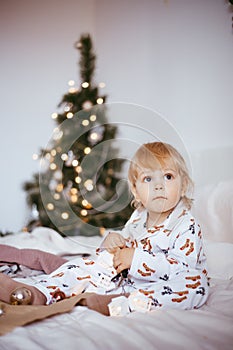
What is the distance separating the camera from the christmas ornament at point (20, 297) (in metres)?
1.03

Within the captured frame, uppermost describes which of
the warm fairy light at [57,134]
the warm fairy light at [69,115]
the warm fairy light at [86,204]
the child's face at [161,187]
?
the warm fairy light at [69,115]

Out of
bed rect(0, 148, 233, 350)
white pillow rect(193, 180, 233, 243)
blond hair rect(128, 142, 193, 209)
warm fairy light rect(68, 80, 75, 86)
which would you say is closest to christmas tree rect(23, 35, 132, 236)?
warm fairy light rect(68, 80, 75, 86)

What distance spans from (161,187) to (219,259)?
0.40 meters

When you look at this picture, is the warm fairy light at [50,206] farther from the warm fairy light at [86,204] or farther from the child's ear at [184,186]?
the child's ear at [184,186]

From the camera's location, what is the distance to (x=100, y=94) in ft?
9.28

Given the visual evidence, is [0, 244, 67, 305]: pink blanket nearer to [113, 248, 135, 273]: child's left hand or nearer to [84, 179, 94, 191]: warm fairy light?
[113, 248, 135, 273]: child's left hand

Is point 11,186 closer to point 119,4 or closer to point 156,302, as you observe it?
point 119,4

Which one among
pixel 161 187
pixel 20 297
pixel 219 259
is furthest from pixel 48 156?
pixel 20 297

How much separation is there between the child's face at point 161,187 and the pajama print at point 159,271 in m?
0.04

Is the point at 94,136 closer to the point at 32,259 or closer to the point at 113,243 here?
the point at 32,259

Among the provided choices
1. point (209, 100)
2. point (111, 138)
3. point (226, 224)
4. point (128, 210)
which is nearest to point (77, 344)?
point (226, 224)

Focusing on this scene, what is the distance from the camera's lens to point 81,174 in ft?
8.26

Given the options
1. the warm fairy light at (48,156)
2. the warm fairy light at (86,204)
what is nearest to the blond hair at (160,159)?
the warm fairy light at (86,204)

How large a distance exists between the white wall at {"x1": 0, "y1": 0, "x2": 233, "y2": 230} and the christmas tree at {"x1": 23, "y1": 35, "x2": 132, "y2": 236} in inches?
9.0
